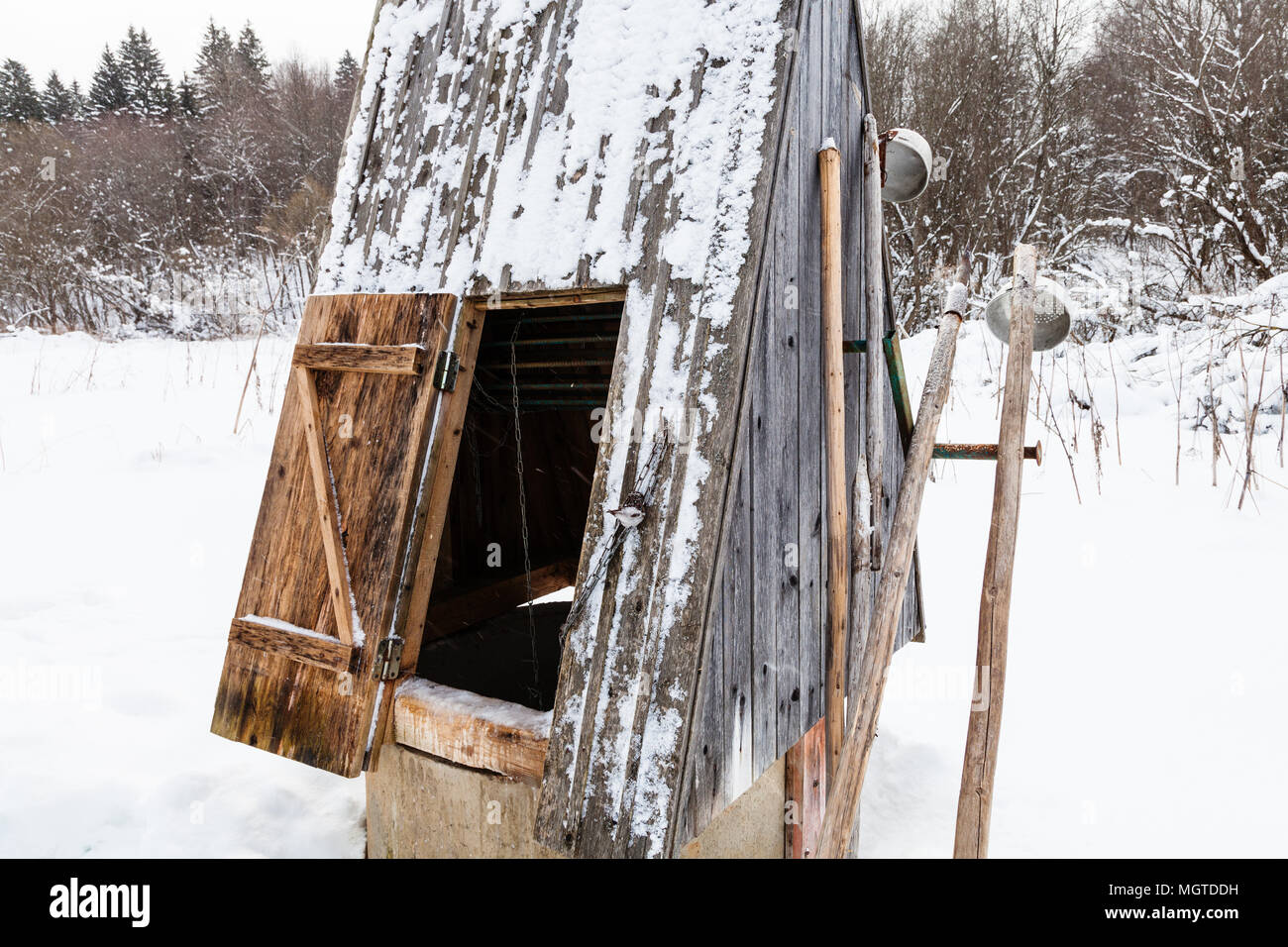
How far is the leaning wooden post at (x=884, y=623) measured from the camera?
2.43m

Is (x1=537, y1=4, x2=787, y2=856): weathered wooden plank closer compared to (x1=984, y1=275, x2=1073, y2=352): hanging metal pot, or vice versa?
(x1=537, y1=4, x2=787, y2=856): weathered wooden plank

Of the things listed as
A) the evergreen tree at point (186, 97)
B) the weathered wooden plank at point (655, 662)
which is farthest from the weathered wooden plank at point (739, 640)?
the evergreen tree at point (186, 97)

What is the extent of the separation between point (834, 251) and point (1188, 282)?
13.1m

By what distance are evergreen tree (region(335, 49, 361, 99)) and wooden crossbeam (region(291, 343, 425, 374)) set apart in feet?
92.7

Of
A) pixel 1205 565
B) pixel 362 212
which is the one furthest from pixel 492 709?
pixel 1205 565

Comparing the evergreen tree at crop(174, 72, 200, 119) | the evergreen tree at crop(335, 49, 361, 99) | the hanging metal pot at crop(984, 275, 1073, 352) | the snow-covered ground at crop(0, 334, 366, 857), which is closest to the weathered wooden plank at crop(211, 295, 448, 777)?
the snow-covered ground at crop(0, 334, 366, 857)

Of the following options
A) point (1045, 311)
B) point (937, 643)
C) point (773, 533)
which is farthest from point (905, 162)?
point (937, 643)

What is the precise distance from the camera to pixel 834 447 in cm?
303

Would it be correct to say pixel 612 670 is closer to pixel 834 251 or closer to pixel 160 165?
pixel 834 251

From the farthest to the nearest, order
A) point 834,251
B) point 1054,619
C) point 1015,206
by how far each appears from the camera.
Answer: point 1015,206
point 1054,619
point 834,251

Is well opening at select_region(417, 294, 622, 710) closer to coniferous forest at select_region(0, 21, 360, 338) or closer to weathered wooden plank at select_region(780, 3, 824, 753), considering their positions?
weathered wooden plank at select_region(780, 3, 824, 753)

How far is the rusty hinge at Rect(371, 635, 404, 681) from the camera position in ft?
9.02

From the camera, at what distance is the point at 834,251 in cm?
297

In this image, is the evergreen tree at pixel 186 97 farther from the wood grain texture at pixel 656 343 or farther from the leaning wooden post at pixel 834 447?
the leaning wooden post at pixel 834 447
